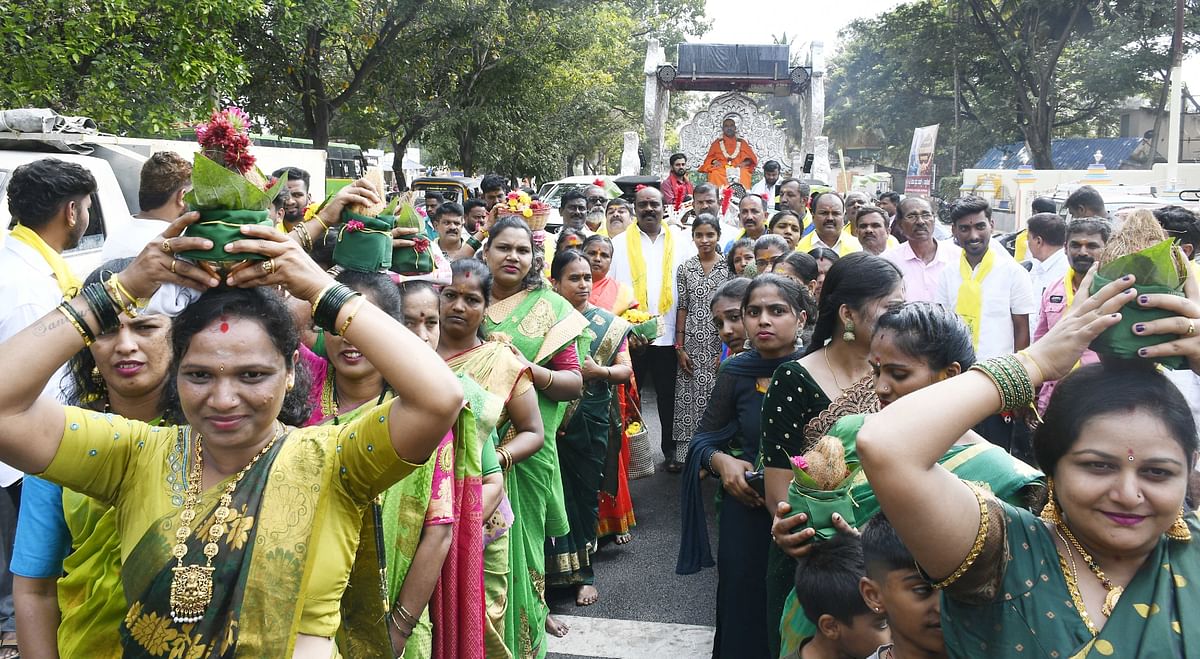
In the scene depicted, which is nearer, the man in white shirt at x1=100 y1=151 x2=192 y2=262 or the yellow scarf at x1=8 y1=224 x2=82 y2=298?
the yellow scarf at x1=8 y1=224 x2=82 y2=298

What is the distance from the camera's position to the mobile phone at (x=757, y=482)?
3.08m

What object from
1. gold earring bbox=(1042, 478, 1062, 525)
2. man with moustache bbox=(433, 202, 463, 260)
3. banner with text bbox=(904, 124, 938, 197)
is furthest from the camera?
banner with text bbox=(904, 124, 938, 197)

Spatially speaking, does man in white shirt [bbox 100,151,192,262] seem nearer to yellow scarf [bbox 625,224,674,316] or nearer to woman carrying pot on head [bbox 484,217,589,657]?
woman carrying pot on head [bbox 484,217,589,657]

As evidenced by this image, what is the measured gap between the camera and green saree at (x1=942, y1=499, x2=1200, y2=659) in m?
1.58

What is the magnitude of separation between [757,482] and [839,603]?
69cm

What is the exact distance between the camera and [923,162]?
64.5 ft

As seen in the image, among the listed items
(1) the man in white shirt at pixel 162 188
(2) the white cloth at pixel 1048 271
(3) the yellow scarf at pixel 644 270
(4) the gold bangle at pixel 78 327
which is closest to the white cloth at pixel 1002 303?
(2) the white cloth at pixel 1048 271

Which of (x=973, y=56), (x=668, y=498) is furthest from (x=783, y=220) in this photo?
(x=973, y=56)

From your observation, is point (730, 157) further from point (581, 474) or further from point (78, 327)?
point (78, 327)

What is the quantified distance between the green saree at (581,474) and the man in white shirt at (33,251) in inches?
87.9

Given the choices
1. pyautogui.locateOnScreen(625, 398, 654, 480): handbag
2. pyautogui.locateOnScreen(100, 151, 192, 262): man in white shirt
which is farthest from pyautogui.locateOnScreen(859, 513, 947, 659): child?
pyautogui.locateOnScreen(625, 398, 654, 480): handbag

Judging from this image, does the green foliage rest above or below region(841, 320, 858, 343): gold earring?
above

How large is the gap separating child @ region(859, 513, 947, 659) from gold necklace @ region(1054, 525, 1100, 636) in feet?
1.11

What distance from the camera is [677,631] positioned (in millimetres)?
4309
